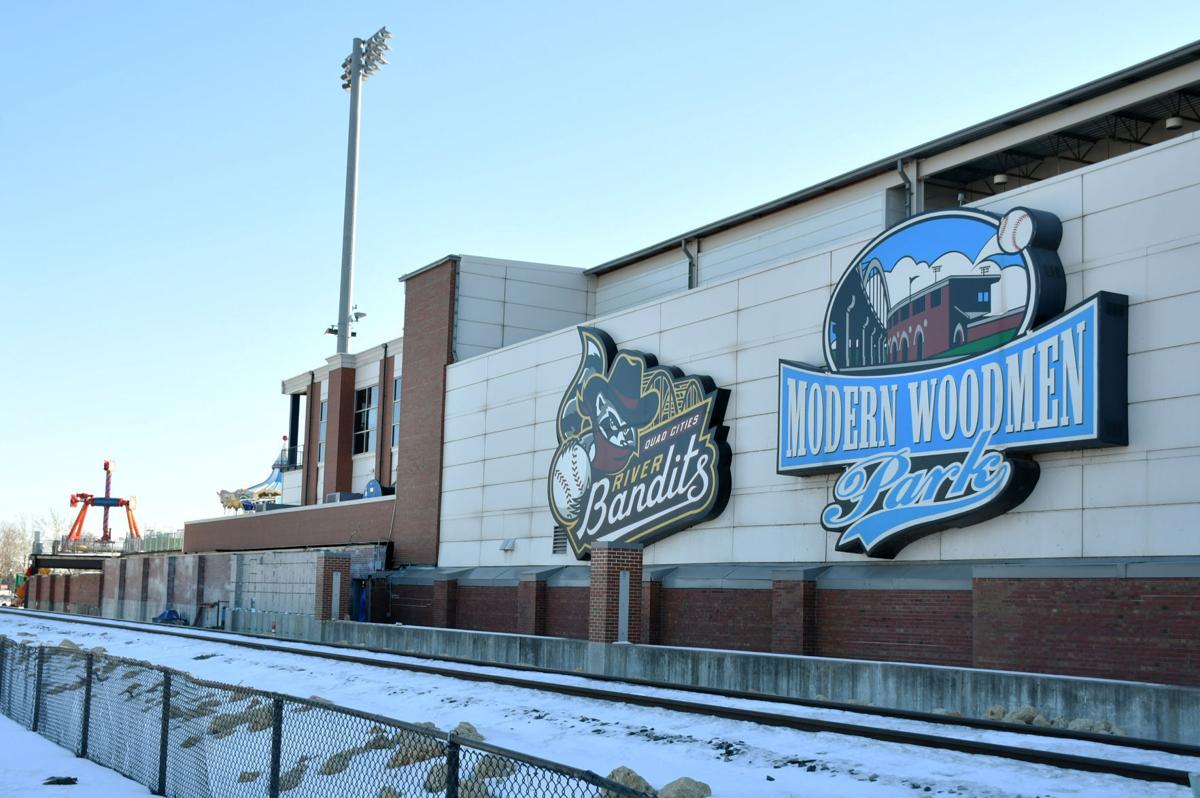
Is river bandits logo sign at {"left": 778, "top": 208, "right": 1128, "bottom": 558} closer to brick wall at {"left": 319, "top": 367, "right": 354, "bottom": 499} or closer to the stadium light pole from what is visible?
brick wall at {"left": 319, "top": 367, "right": 354, "bottom": 499}

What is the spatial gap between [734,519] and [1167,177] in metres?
13.3

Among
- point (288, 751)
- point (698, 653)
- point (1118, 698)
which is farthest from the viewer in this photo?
point (698, 653)

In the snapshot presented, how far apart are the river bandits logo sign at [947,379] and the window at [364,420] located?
3200cm

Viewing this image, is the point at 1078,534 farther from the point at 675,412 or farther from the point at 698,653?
the point at 675,412

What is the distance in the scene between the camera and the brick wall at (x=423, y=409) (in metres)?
47.1

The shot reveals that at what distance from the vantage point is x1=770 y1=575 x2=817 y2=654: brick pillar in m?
28.0

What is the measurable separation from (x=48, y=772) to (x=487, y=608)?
26.0 metres

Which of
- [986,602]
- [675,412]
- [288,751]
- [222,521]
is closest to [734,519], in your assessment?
[675,412]

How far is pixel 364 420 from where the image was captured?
197 feet

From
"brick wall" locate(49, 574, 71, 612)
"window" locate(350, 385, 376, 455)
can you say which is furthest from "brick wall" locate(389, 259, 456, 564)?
"brick wall" locate(49, 574, 71, 612)

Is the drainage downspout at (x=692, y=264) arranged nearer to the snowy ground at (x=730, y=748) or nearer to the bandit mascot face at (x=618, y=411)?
the bandit mascot face at (x=618, y=411)

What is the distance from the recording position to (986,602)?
79.6ft

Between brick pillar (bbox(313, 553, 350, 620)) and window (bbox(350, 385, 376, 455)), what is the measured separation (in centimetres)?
1397

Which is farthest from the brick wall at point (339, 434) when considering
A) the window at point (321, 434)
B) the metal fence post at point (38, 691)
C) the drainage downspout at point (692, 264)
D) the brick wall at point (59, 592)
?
the metal fence post at point (38, 691)
